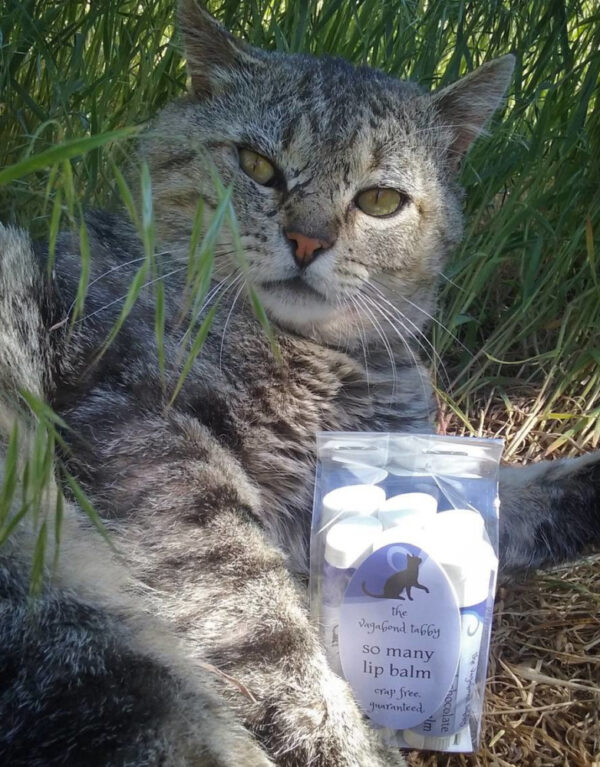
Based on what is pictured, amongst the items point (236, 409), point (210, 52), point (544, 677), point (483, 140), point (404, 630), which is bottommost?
point (544, 677)

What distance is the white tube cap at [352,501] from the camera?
1470 mm

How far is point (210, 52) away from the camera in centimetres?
193

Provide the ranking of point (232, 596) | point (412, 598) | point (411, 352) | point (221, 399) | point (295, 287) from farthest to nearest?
point (411, 352), point (295, 287), point (221, 399), point (412, 598), point (232, 596)

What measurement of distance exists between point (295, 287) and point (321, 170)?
0.85ft

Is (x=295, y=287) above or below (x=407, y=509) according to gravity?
above

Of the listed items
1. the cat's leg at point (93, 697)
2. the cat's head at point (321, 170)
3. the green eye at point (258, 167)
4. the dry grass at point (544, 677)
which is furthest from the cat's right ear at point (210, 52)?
the dry grass at point (544, 677)

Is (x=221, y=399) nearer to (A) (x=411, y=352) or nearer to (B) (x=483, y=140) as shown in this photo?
(A) (x=411, y=352)

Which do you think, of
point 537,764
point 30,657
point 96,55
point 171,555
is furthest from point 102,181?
point 537,764

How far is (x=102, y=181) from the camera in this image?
2416 mm

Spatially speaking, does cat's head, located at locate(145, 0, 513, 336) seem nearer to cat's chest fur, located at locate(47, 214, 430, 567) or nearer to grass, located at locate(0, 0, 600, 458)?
cat's chest fur, located at locate(47, 214, 430, 567)

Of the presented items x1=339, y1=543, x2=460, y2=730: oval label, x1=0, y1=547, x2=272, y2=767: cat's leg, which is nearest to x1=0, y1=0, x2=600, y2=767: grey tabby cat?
x1=0, y1=547, x2=272, y2=767: cat's leg

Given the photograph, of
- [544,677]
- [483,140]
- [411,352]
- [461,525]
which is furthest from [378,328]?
[483,140]

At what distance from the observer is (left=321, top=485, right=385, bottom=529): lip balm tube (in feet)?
4.82

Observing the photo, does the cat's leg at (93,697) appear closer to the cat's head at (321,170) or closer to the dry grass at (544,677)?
the dry grass at (544,677)
